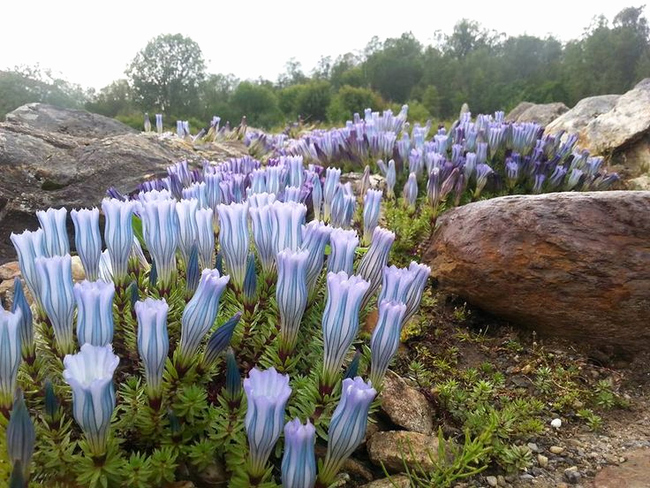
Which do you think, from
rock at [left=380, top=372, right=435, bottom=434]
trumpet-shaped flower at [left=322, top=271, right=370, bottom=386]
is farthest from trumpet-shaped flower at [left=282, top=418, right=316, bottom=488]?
rock at [left=380, top=372, right=435, bottom=434]

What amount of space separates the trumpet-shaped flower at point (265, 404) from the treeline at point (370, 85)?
107 feet

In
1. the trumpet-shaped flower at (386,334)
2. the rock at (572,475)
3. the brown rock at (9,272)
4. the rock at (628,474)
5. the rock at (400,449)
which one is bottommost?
the rock at (572,475)

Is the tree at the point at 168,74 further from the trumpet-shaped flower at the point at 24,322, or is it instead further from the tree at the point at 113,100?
the trumpet-shaped flower at the point at 24,322

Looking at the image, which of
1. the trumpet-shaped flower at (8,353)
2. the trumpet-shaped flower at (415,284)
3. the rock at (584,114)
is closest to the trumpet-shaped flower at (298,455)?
the trumpet-shaped flower at (415,284)

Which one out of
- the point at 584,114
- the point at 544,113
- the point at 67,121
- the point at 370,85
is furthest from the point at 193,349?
the point at 370,85

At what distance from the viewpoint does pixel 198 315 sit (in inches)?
93.1

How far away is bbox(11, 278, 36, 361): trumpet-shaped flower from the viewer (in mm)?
2324

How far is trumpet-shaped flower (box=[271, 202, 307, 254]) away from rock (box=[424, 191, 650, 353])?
5.57ft

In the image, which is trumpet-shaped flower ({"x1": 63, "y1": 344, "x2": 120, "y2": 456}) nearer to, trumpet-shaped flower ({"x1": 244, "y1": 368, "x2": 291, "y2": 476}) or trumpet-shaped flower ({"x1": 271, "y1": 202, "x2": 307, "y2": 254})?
trumpet-shaped flower ({"x1": 244, "y1": 368, "x2": 291, "y2": 476})

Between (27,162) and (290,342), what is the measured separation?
4.57m

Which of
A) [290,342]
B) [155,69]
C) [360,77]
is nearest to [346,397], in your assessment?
[290,342]

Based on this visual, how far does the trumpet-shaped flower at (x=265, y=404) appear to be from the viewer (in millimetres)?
1933

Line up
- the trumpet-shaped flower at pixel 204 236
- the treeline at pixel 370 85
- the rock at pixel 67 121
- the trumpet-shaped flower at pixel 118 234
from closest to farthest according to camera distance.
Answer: the trumpet-shaped flower at pixel 118 234, the trumpet-shaped flower at pixel 204 236, the rock at pixel 67 121, the treeline at pixel 370 85

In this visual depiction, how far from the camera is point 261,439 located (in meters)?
2.02
